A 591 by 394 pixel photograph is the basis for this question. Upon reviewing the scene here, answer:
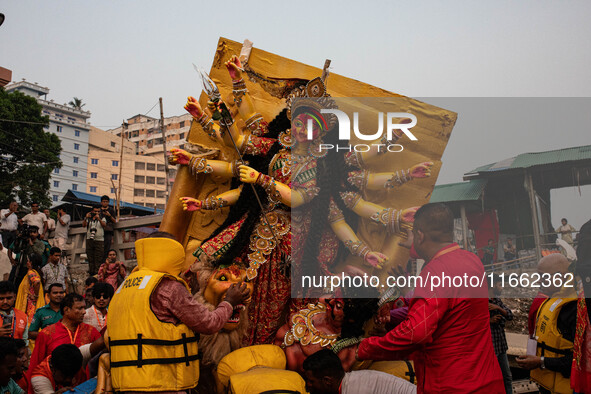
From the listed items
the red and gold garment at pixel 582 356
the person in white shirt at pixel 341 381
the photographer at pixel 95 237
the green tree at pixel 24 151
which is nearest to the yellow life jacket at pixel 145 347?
the person in white shirt at pixel 341 381

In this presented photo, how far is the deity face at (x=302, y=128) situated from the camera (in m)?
5.39

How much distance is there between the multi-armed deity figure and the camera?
5211 mm

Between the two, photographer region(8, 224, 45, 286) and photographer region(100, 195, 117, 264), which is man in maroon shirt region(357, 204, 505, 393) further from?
photographer region(100, 195, 117, 264)

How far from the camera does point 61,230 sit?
1198 cm

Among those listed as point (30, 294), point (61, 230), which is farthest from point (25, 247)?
point (61, 230)

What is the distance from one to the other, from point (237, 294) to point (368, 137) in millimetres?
2433

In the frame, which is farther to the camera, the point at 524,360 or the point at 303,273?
the point at 303,273

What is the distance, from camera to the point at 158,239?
3855 mm

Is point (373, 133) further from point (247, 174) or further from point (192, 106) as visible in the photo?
point (192, 106)

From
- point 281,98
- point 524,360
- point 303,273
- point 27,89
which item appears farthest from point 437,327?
point 27,89

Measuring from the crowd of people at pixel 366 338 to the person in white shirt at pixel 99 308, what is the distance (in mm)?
506

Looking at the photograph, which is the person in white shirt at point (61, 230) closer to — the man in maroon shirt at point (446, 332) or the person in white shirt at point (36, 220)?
the person in white shirt at point (36, 220)

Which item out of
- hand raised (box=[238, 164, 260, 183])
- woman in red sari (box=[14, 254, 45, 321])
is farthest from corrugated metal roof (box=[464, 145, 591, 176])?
woman in red sari (box=[14, 254, 45, 321])

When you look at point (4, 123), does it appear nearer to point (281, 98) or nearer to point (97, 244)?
point (97, 244)
